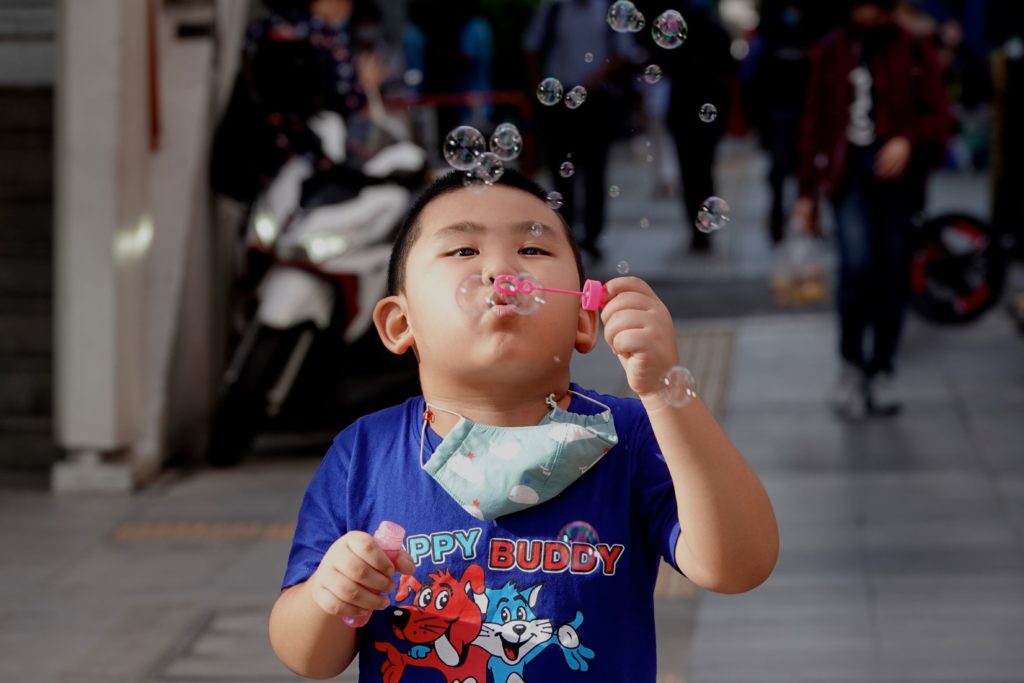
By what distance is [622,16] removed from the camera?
314 centimetres

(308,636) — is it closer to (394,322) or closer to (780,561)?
(394,322)

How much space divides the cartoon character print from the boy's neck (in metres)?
0.20

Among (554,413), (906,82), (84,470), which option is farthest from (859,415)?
(554,413)

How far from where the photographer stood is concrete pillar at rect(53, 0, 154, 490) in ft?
19.6

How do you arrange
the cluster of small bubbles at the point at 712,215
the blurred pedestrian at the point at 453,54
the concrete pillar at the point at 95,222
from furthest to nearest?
the blurred pedestrian at the point at 453,54, the concrete pillar at the point at 95,222, the cluster of small bubbles at the point at 712,215

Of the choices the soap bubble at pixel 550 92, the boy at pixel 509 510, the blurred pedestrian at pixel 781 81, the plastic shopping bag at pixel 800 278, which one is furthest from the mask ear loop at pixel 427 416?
the blurred pedestrian at pixel 781 81

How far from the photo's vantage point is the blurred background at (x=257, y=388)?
4.68 meters

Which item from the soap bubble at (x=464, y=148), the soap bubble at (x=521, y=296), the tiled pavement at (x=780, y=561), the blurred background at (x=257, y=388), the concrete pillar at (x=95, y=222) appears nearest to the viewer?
the soap bubble at (x=521, y=296)

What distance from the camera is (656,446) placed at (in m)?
2.09

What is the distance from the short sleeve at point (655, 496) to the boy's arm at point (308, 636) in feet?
1.27

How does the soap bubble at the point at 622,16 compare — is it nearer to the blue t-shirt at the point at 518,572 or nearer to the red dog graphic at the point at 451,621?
the blue t-shirt at the point at 518,572

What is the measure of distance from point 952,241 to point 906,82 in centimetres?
270

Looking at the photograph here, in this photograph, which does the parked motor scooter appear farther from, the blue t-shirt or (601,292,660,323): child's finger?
(601,292,660,323): child's finger

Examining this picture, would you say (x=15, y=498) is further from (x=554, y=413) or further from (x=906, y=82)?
(x=554, y=413)
